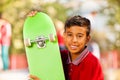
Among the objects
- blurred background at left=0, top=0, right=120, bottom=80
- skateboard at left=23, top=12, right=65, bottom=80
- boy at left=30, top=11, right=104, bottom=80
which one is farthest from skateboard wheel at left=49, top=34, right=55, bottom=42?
blurred background at left=0, top=0, right=120, bottom=80

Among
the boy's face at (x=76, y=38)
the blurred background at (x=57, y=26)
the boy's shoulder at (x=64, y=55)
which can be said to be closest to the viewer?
the boy's face at (x=76, y=38)

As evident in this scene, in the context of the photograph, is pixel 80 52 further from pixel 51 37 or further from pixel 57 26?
pixel 57 26

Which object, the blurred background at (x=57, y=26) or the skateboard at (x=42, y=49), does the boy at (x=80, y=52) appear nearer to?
the skateboard at (x=42, y=49)

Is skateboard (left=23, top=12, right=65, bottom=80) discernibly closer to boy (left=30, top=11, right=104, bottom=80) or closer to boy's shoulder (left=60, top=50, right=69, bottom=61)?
boy's shoulder (left=60, top=50, right=69, bottom=61)

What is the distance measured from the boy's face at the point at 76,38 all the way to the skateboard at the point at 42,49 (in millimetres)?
201

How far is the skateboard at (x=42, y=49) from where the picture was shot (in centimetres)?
204

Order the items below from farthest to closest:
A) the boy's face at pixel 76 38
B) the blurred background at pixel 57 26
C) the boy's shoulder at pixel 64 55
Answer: the blurred background at pixel 57 26
the boy's shoulder at pixel 64 55
the boy's face at pixel 76 38

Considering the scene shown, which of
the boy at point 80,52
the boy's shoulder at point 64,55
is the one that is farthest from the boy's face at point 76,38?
the boy's shoulder at point 64,55

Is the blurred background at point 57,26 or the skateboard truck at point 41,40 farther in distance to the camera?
the blurred background at point 57,26

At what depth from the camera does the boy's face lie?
179 cm

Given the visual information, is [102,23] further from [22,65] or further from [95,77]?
[95,77]

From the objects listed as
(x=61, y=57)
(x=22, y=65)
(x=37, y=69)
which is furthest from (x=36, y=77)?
(x=22, y=65)

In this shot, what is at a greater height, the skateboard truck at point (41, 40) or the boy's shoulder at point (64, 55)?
the skateboard truck at point (41, 40)

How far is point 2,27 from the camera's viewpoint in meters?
3.21
